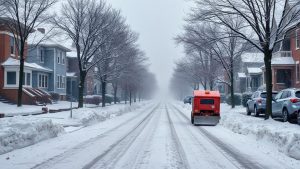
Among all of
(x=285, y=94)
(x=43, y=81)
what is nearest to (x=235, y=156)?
(x=285, y=94)

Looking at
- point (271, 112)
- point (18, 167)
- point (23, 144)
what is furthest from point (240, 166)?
point (271, 112)

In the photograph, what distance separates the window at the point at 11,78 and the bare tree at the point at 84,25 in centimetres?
863

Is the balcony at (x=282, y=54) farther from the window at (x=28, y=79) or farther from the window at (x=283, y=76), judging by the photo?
the window at (x=28, y=79)

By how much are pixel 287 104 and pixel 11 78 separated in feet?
111

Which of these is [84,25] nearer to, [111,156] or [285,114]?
[285,114]

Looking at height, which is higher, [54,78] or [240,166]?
[54,78]

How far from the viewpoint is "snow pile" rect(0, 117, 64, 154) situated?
15193mm

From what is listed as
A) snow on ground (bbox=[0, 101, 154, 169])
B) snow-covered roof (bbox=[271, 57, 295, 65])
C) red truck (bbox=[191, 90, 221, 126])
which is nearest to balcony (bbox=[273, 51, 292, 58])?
snow-covered roof (bbox=[271, 57, 295, 65])

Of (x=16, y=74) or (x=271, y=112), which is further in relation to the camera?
(x=16, y=74)

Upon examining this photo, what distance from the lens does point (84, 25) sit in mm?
44781

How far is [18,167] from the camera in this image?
38.2 ft

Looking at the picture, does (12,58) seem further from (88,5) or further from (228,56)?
(228,56)

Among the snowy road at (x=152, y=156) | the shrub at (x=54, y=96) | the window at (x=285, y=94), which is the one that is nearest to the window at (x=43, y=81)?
the shrub at (x=54, y=96)

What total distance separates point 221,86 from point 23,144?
80669 millimetres
